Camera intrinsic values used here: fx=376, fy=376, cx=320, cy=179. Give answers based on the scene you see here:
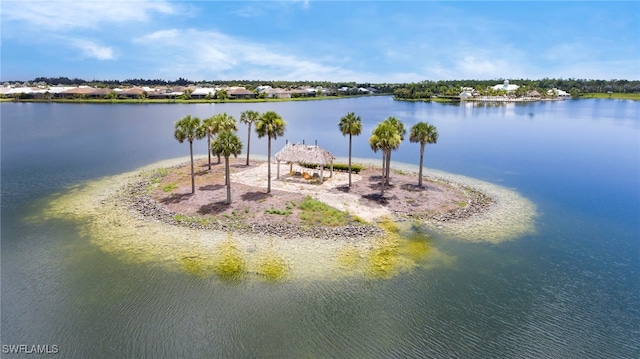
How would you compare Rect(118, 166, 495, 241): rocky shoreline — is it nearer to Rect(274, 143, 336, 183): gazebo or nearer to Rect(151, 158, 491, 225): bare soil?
Rect(151, 158, 491, 225): bare soil

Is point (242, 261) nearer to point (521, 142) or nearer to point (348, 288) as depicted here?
point (348, 288)

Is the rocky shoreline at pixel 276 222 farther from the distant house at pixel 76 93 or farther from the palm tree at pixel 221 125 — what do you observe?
the distant house at pixel 76 93

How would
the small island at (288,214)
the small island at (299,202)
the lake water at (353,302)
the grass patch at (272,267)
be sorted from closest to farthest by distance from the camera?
1. the lake water at (353,302)
2. the grass patch at (272,267)
3. the small island at (288,214)
4. the small island at (299,202)

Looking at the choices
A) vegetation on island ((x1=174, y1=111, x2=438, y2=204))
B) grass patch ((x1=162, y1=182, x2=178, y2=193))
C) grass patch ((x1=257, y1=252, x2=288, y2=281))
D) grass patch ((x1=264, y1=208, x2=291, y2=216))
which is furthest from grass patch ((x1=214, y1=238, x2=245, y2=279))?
grass patch ((x1=162, y1=182, x2=178, y2=193))

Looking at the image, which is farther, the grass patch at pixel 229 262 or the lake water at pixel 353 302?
the grass patch at pixel 229 262

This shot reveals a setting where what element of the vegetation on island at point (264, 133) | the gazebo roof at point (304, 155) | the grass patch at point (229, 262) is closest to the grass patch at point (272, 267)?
the grass patch at point (229, 262)

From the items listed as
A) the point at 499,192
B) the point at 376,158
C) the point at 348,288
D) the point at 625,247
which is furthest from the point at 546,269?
the point at 376,158
